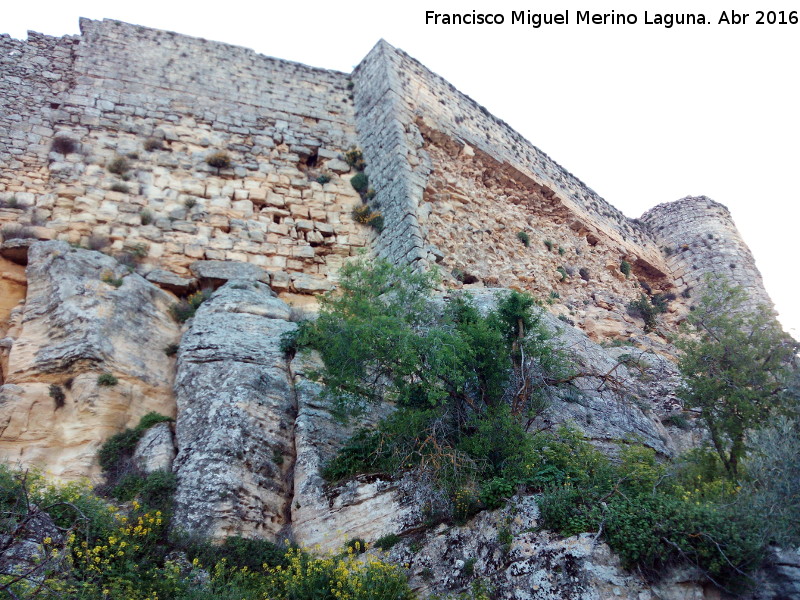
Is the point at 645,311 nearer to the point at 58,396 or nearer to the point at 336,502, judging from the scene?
Answer: the point at 336,502

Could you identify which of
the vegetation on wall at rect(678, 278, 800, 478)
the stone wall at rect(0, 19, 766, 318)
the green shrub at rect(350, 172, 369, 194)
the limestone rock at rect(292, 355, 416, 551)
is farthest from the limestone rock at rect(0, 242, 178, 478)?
the vegetation on wall at rect(678, 278, 800, 478)

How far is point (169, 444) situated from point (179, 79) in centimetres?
771

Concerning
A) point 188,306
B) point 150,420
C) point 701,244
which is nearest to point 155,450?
point 150,420

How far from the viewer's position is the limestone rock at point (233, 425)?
259 inches

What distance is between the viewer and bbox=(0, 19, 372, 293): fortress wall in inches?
410

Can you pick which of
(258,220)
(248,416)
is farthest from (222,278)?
(248,416)

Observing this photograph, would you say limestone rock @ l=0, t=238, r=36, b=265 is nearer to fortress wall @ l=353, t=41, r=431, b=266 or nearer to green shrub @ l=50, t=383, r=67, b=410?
green shrub @ l=50, t=383, r=67, b=410

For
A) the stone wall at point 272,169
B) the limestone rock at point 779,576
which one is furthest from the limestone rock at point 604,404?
the limestone rock at point 779,576

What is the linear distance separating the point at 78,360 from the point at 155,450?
1406 millimetres

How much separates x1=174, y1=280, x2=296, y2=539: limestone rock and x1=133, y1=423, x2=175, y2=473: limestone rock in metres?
0.11

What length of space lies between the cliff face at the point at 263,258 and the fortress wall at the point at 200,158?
4 centimetres

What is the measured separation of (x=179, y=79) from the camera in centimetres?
1263

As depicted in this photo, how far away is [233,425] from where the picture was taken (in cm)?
727

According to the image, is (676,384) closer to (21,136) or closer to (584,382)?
(584,382)
